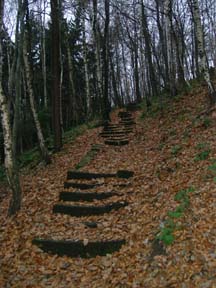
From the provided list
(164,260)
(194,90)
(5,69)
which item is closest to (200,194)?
(164,260)

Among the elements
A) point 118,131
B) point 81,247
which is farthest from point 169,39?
point 81,247

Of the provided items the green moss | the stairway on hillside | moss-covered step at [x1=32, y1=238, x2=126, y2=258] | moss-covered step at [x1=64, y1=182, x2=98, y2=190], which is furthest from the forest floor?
the stairway on hillside

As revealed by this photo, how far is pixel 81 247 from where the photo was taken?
7387mm

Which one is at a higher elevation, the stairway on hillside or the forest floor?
the stairway on hillside

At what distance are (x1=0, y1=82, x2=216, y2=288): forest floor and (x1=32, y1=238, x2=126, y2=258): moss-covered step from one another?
0.41ft

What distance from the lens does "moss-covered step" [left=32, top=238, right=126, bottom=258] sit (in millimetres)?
7281

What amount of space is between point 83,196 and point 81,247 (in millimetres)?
2432

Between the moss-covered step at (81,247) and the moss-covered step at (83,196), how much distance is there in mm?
2191

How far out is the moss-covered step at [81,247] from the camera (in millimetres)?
7281

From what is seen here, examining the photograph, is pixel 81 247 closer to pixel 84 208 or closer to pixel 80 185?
pixel 84 208

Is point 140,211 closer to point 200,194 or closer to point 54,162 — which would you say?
point 200,194

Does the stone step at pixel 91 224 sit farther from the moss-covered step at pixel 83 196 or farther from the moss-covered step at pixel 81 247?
the moss-covered step at pixel 83 196

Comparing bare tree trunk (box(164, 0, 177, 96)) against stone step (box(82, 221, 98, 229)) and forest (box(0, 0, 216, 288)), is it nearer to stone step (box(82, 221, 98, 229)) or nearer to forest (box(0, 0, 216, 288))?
forest (box(0, 0, 216, 288))

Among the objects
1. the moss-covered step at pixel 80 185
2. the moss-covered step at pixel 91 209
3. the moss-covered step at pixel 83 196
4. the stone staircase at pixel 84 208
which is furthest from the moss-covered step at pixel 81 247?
the moss-covered step at pixel 80 185
